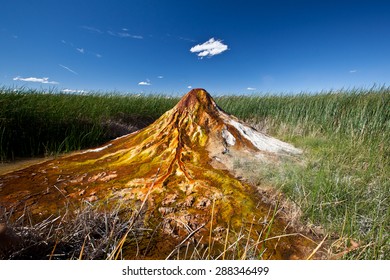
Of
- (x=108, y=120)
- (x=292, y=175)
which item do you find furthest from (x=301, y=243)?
(x=108, y=120)

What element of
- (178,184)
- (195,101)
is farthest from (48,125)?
(178,184)

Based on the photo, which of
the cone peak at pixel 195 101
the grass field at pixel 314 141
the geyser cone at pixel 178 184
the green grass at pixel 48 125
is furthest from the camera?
the green grass at pixel 48 125

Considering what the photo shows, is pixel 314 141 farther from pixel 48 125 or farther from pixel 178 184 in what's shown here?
pixel 48 125

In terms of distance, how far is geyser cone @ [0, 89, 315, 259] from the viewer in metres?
1.41

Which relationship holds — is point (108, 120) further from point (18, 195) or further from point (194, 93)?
point (18, 195)

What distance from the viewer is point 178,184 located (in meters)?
1.75

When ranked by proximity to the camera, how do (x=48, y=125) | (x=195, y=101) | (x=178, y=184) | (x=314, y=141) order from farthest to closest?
(x=48, y=125), (x=314, y=141), (x=195, y=101), (x=178, y=184)

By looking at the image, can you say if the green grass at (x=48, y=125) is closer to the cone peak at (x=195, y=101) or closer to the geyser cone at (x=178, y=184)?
the geyser cone at (x=178, y=184)

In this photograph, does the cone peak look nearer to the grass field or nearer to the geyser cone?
the geyser cone

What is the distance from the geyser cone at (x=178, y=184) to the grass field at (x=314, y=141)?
0.81 ft

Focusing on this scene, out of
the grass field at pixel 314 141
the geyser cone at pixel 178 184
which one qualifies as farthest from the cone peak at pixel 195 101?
the grass field at pixel 314 141

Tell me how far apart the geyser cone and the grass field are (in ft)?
0.81

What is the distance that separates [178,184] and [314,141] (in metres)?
2.03

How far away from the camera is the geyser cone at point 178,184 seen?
4.63 ft
